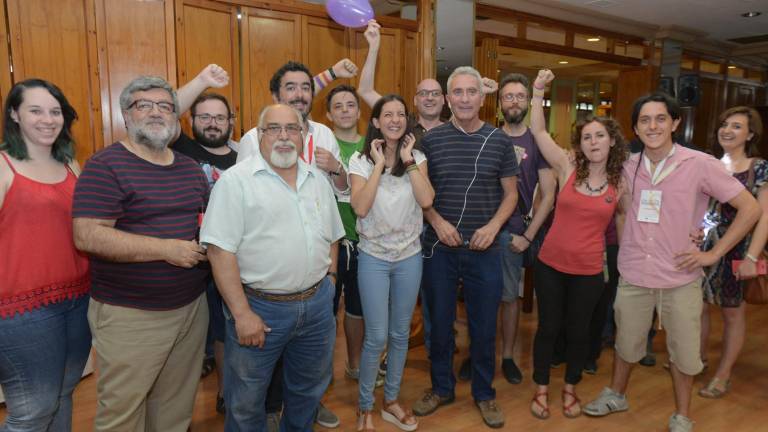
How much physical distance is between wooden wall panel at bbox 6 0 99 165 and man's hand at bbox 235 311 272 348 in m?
2.53

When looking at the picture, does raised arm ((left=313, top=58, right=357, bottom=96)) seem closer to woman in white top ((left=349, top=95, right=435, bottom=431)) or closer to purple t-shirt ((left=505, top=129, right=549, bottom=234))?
woman in white top ((left=349, top=95, right=435, bottom=431))

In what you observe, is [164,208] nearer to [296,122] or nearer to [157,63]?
[296,122]

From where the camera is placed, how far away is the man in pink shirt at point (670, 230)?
2279 millimetres

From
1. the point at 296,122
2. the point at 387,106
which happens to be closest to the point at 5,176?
the point at 296,122

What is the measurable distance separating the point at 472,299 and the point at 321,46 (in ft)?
9.83

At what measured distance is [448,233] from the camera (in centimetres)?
237

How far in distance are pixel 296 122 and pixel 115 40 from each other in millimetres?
2659

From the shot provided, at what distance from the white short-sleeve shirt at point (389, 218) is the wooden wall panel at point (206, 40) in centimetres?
238

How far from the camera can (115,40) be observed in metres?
3.68

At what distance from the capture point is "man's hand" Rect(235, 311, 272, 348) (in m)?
1.74

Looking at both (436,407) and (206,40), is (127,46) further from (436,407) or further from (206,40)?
(436,407)

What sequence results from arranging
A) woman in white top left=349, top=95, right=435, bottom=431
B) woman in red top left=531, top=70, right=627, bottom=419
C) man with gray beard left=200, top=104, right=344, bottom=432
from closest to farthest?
man with gray beard left=200, top=104, right=344, bottom=432
woman in white top left=349, top=95, right=435, bottom=431
woman in red top left=531, top=70, right=627, bottom=419

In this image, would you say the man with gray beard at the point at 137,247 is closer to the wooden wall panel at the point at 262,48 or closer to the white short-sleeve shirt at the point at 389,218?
the white short-sleeve shirt at the point at 389,218

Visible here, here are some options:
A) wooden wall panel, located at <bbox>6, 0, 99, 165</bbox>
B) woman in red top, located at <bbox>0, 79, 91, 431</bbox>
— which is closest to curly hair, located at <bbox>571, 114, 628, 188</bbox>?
woman in red top, located at <bbox>0, 79, 91, 431</bbox>
